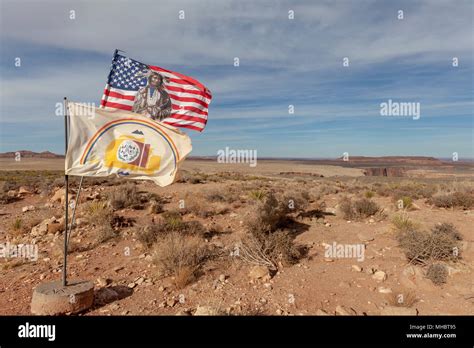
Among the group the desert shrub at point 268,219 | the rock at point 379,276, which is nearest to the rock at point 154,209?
the desert shrub at point 268,219

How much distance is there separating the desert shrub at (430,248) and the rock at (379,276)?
103 centimetres

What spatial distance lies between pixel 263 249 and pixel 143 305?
305 cm

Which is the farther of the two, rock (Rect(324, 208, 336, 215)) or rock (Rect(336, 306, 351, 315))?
rock (Rect(324, 208, 336, 215))

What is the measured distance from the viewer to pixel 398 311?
548 cm

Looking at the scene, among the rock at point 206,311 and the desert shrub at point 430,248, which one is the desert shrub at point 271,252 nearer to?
the rock at point 206,311

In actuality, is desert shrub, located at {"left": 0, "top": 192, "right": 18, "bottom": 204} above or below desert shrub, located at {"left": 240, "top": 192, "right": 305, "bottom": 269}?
above

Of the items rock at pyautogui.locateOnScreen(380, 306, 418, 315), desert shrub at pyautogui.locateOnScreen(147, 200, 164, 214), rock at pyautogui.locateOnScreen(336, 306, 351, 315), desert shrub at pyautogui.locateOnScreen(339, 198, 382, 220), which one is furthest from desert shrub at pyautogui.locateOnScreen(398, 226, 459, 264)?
desert shrub at pyautogui.locateOnScreen(147, 200, 164, 214)

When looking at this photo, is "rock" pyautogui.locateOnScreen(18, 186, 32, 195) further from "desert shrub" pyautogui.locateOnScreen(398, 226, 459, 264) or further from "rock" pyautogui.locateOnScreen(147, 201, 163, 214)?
"desert shrub" pyautogui.locateOnScreen(398, 226, 459, 264)

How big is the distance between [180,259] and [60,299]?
2.35 metres

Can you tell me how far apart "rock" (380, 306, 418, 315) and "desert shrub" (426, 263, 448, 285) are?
4.36 ft

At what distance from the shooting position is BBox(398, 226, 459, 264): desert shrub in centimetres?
734

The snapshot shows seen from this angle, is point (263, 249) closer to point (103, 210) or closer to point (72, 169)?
point (72, 169)

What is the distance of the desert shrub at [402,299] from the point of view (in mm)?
5775

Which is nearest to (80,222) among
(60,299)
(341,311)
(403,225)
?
(60,299)
